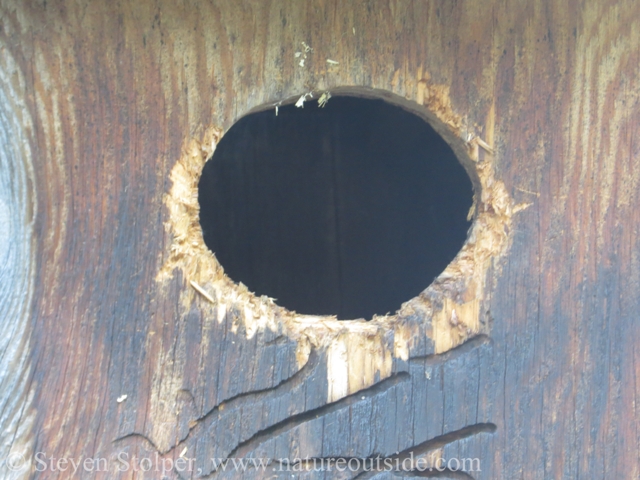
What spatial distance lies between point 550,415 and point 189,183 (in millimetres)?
763

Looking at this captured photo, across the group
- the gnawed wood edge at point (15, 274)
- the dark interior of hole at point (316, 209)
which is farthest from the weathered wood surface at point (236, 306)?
the dark interior of hole at point (316, 209)

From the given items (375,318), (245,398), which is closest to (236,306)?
(245,398)

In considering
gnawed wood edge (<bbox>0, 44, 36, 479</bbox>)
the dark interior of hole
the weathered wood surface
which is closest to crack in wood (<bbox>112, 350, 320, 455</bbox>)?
the weathered wood surface

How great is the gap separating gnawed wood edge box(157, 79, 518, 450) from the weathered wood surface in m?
0.01

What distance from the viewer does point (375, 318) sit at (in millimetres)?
976

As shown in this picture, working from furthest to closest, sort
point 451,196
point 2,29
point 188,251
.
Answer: point 451,196 → point 188,251 → point 2,29

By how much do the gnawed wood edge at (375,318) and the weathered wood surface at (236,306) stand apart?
0.05 feet

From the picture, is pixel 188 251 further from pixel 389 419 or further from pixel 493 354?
pixel 493 354

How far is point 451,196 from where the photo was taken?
156 centimetres

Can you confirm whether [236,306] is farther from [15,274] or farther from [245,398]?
[15,274]

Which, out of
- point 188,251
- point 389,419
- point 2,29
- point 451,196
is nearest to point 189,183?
point 188,251

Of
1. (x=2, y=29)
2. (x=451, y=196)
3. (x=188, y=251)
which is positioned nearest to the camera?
(x=2, y=29)

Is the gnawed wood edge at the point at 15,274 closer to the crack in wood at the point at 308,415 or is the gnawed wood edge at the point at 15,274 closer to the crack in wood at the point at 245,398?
the crack in wood at the point at 245,398

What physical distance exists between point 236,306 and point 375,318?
0.86 feet
